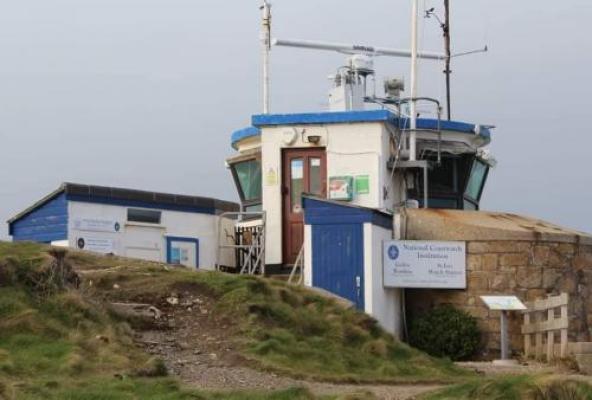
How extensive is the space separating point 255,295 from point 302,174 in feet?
21.4

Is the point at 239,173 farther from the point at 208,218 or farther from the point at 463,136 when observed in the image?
the point at 463,136

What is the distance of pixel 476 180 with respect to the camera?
2630 cm

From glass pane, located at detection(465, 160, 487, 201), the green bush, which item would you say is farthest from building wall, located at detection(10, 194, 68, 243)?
glass pane, located at detection(465, 160, 487, 201)

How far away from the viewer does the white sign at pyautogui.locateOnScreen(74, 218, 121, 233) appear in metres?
22.8

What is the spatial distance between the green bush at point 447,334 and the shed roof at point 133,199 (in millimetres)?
5543

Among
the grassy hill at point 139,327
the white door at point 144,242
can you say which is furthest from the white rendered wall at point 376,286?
the white door at point 144,242

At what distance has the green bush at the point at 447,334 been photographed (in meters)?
20.8

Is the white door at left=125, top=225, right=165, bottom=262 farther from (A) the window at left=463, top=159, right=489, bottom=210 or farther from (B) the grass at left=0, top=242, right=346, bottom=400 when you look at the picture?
(A) the window at left=463, top=159, right=489, bottom=210

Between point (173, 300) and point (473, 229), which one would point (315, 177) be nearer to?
point (473, 229)

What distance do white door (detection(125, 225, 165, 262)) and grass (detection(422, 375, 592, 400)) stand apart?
38.5 feet

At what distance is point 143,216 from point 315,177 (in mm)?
3472

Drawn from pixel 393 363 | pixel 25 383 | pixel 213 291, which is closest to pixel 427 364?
pixel 393 363

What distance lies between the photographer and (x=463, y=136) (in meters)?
25.6

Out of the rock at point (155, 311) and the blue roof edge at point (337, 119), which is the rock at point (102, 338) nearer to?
the rock at point (155, 311)
